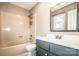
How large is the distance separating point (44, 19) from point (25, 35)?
17.5 inches

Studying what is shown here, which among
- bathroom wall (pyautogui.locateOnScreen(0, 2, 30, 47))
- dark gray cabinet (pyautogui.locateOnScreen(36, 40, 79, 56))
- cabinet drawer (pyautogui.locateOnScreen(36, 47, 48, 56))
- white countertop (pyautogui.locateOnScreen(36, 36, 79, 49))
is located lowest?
cabinet drawer (pyautogui.locateOnScreen(36, 47, 48, 56))

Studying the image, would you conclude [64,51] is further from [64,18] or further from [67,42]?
[64,18]

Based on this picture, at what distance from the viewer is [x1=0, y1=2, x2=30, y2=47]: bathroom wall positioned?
4.41 ft

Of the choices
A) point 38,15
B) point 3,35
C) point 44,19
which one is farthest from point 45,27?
point 3,35

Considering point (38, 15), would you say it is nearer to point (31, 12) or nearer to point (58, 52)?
point (31, 12)

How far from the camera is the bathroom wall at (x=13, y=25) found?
→ 134cm

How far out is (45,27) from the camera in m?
1.49

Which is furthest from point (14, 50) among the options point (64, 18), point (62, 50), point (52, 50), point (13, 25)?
point (64, 18)

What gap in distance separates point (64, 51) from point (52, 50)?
21 cm

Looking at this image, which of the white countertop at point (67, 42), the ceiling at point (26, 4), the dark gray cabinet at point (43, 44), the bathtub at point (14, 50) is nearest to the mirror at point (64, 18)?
the white countertop at point (67, 42)

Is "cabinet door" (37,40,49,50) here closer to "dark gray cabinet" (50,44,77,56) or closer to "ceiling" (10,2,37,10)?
"dark gray cabinet" (50,44,77,56)

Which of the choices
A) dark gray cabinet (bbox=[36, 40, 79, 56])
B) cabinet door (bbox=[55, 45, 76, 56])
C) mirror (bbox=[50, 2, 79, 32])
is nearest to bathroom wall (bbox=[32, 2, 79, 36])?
mirror (bbox=[50, 2, 79, 32])

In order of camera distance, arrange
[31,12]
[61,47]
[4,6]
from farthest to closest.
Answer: [31,12], [4,6], [61,47]

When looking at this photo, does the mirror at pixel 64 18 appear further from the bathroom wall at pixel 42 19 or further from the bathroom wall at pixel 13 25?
the bathroom wall at pixel 13 25
